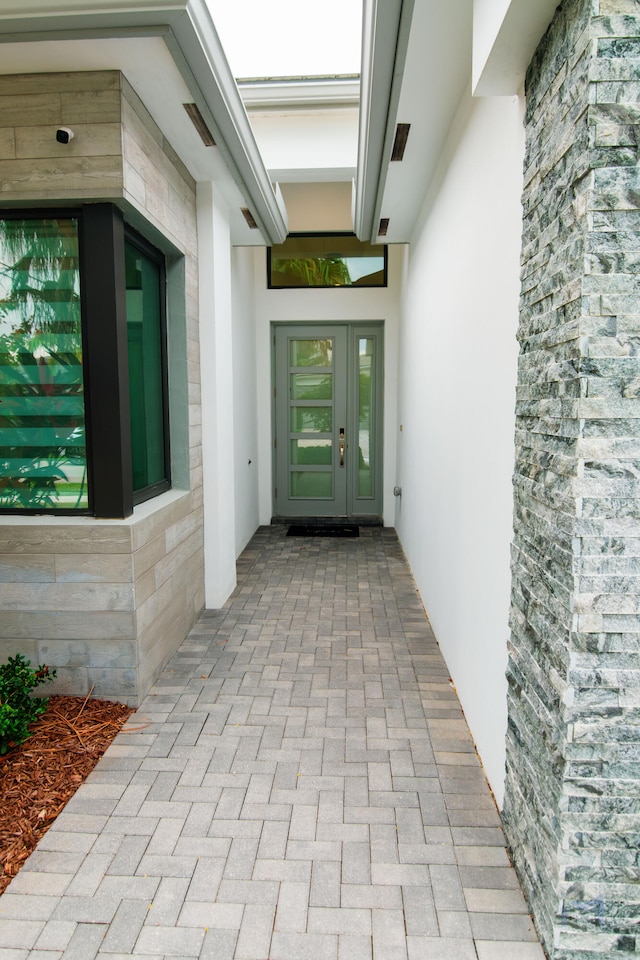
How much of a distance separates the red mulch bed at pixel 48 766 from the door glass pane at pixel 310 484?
471 cm

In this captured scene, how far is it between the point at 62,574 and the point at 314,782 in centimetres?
154

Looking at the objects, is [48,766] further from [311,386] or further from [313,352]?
[313,352]

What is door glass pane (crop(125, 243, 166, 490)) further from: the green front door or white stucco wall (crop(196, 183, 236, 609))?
the green front door

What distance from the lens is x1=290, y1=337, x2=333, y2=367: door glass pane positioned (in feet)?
23.8

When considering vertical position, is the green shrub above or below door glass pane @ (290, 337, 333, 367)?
below

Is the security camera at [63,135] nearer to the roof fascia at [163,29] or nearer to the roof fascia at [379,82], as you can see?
the roof fascia at [163,29]

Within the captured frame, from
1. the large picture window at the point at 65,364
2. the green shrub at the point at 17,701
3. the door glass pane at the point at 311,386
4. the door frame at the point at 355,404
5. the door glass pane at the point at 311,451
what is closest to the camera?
the green shrub at the point at 17,701

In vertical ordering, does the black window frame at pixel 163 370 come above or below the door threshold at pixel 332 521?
above

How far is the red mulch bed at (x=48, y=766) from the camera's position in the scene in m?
2.09

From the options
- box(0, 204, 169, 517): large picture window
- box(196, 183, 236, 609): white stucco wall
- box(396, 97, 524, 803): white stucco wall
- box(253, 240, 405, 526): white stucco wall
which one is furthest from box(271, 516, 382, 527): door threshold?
box(0, 204, 169, 517): large picture window

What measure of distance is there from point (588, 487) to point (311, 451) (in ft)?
19.8

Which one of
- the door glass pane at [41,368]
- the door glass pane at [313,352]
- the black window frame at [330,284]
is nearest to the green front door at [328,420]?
the door glass pane at [313,352]

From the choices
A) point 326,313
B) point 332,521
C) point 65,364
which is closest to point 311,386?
point 326,313

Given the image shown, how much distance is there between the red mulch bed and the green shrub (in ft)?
0.27
